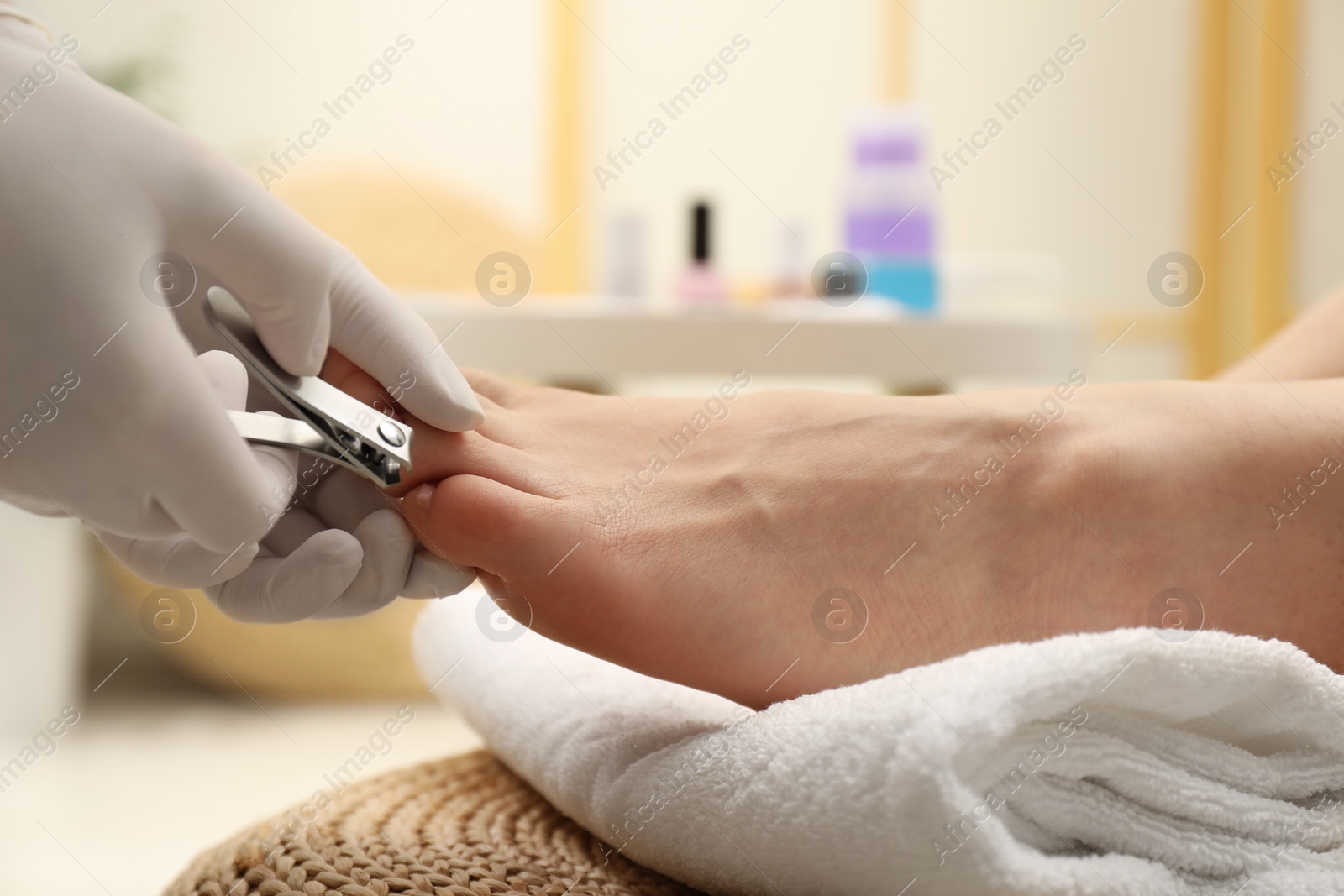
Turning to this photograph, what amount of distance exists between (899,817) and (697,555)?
0.57 feet

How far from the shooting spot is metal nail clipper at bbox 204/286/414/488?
1.40 ft

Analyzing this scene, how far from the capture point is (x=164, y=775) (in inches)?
56.7

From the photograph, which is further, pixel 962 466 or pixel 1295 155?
pixel 1295 155

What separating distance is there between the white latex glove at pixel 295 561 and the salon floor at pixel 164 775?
0.69 metres

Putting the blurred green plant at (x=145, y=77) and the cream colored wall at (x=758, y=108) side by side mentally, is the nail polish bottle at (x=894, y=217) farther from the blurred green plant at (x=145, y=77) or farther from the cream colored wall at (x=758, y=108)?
the blurred green plant at (x=145, y=77)

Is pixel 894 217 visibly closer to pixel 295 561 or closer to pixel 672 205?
pixel 672 205

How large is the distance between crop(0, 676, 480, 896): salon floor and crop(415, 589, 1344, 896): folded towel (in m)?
0.79

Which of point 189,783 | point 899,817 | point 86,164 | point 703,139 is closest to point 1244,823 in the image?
point 899,817

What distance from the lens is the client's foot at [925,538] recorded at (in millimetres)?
461

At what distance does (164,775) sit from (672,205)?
1.23 m

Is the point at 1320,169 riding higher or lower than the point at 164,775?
higher

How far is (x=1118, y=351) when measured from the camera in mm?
2084

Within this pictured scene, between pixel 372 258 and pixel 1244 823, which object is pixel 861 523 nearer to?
pixel 1244 823

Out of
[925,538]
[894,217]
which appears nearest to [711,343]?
[894,217]
